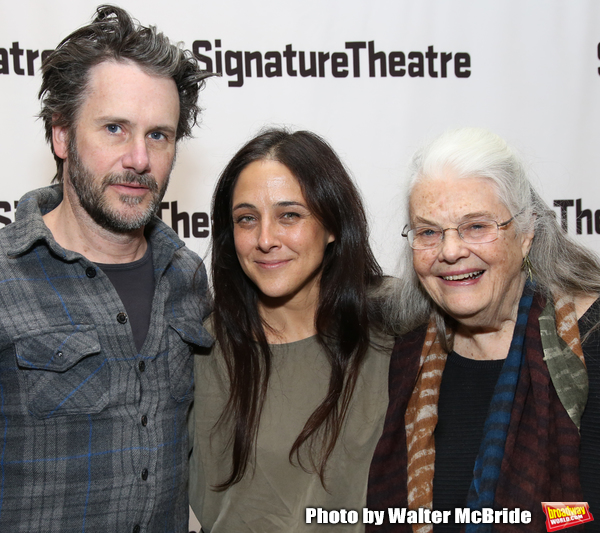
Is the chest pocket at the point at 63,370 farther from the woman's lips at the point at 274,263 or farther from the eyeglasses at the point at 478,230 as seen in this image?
the eyeglasses at the point at 478,230

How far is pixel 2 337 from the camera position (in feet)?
5.03

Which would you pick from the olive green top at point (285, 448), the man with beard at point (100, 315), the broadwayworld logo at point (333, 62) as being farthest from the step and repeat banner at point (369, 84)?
the olive green top at point (285, 448)

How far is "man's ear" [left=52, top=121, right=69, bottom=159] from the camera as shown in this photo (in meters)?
1.82

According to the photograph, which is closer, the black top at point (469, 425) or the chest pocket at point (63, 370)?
the black top at point (469, 425)

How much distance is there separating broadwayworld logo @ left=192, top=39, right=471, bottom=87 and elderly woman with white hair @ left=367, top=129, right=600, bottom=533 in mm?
1140

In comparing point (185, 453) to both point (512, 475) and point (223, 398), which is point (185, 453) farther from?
point (512, 475)

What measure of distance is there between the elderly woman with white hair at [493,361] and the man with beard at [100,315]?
661mm

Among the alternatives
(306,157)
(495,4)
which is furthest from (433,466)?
(495,4)

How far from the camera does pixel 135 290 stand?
5.99ft

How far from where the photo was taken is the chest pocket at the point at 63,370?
5.11 feet

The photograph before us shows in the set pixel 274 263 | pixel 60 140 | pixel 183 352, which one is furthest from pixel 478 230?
pixel 60 140

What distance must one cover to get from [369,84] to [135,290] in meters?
1.51

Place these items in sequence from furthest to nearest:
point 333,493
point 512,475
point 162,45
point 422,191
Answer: point 162,45
point 333,493
point 422,191
point 512,475

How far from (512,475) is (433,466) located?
217mm
